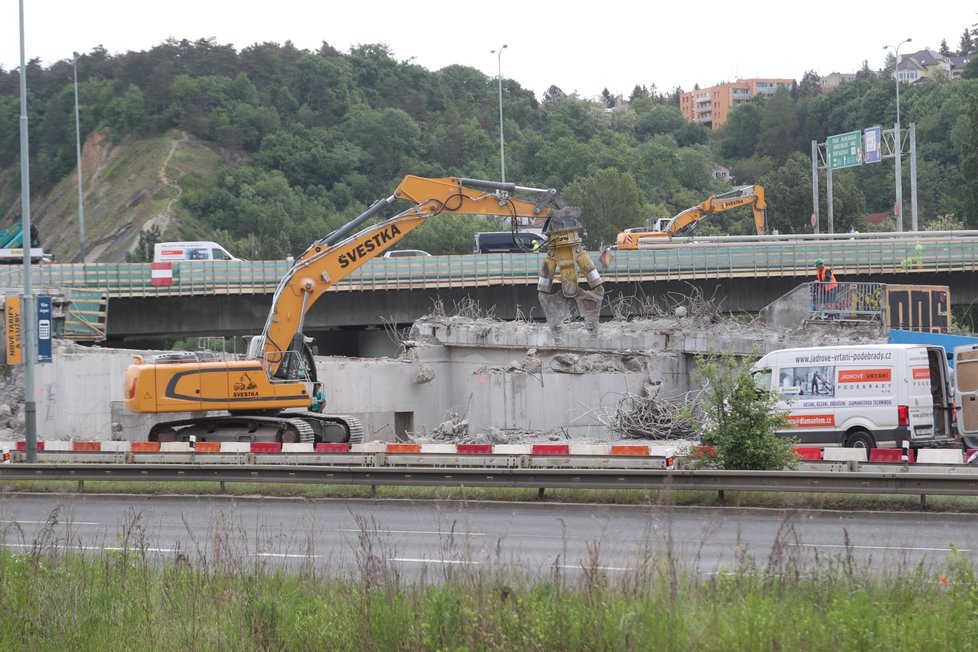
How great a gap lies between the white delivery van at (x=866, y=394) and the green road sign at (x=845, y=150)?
130 feet

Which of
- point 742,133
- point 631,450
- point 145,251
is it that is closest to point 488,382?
point 631,450

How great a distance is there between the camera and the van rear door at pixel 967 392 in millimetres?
20812

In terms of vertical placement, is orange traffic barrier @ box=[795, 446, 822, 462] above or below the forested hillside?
below

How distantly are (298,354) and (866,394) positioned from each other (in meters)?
10.9

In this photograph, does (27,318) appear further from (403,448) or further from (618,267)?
(618,267)

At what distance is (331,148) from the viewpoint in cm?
10150

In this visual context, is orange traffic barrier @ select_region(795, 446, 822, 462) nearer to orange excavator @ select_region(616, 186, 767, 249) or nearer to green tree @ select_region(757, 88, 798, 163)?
orange excavator @ select_region(616, 186, 767, 249)

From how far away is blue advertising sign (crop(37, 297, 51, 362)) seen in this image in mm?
23609

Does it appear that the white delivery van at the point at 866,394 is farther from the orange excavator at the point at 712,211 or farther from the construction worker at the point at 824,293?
the orange excavator at the point at 712,211

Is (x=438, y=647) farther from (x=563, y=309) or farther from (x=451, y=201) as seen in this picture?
(x=563, y=309)

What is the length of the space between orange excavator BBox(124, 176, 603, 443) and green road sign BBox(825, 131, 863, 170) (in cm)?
3869

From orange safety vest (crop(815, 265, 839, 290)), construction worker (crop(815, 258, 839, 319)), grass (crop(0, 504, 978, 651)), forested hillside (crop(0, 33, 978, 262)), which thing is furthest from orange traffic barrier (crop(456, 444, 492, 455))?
forested hillside (crop(0, 33, 978, 262))

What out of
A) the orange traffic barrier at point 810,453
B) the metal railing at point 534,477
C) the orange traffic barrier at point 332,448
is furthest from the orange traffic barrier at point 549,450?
the orange traffic barrier at point 810,453

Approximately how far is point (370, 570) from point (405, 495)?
9569 mm
